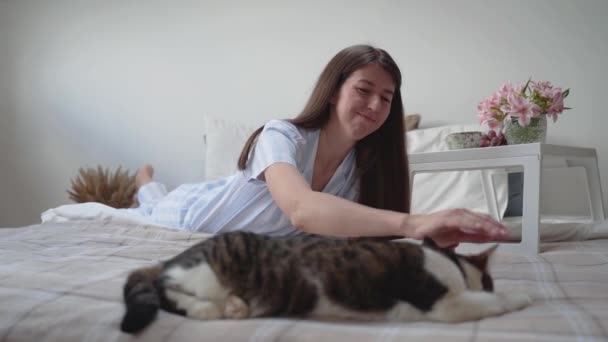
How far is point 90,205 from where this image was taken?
1.67 m

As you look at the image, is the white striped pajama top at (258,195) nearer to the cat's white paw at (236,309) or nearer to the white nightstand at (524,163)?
the white nightstand at (524,163)

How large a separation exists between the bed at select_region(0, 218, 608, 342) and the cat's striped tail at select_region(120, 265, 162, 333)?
1 cm

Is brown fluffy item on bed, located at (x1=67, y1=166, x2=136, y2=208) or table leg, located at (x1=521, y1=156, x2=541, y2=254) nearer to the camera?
table leg, located at (x1=521, y1=156, x2=541, y2=254)

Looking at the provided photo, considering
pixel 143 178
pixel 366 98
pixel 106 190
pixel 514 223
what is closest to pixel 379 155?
pixel 366 98

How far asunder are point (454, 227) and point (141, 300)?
0.41 meters

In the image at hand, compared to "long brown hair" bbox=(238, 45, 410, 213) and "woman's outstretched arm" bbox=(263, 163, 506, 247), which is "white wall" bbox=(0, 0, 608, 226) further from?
"woman's outstretched arm" bbox=(263, 163, 506, 247)

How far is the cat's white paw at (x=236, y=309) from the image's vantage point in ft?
1.78

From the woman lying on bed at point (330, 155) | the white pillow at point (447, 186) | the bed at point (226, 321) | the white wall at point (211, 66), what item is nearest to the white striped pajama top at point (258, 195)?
the woman lying on bed at point (330, 155)

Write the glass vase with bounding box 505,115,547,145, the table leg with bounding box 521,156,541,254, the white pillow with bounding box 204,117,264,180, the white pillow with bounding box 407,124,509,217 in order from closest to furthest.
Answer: the table leg with bounding box 521,156,541,254
the glass vase with bounding box 505,115,547,145
the white pillow with bounding box 407,124,509,217
the white pillow with bounding box 204,117,264,180

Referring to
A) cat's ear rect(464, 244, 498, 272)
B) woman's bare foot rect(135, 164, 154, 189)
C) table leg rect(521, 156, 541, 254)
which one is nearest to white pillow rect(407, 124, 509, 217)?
table leg rect(521, 156, 541, 254)

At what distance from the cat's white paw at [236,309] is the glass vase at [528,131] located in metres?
Answer: 1.11

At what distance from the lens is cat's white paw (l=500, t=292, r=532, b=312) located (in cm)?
56

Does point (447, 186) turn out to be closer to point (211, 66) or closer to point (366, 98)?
point (366, 98)

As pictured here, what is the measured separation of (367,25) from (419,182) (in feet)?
2.94
